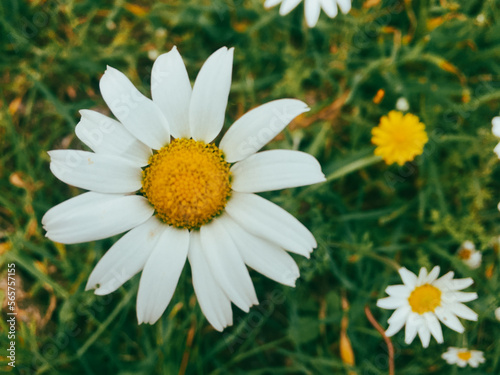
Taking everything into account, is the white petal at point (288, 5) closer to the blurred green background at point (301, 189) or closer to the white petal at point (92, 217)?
the blurred green background at point (301, 189)

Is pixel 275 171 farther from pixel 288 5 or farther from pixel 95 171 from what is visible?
pixel 288 5

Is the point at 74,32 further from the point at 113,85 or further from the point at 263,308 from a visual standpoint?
the point at 263,308

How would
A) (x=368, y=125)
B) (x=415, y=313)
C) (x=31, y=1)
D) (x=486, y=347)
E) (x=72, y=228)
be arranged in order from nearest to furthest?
(x=72, y=228)
(x=415, y=313)
(x=486, y=347)
(x=368, y=125)
(x=31, y=1)

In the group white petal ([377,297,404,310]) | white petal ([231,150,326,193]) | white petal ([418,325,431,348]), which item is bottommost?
white petal ([418,325,431,348])

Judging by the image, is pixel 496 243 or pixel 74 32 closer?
pixel 496 243

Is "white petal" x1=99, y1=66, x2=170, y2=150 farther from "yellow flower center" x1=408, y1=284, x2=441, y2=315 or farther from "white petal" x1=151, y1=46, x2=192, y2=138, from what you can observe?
"yellow flower center" x1=408, y1=284, x2=441, y2=315

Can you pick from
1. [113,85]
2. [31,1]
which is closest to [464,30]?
[113,85]

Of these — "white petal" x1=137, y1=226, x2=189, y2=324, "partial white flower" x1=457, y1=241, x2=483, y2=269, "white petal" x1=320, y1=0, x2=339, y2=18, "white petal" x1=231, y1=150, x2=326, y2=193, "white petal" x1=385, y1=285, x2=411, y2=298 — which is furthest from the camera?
"partial white flower" x1=457, y1=241, x2=483, y2=269

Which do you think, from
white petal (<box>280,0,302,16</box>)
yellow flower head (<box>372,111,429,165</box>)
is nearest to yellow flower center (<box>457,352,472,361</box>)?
yellow flower head (<box>372,111,429,165</box>)
